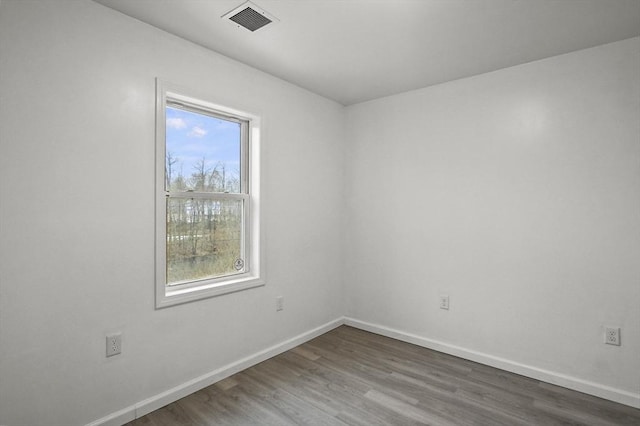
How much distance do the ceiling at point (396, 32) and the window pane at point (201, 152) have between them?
57 centimetres

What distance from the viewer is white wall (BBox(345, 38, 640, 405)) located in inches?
95.7

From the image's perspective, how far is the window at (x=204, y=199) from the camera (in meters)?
2.35

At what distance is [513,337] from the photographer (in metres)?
2.83

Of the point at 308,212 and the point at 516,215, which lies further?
the point at 308,212

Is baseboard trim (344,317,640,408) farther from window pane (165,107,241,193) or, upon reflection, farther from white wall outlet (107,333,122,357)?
white wall outlet (107,333,122,357)

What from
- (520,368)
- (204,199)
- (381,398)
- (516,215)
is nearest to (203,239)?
(204,199)

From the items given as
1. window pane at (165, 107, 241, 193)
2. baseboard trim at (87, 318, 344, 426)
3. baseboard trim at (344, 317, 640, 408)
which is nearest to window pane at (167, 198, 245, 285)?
window pane at (165, 107, 241, 193)

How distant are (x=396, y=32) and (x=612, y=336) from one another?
2.68m

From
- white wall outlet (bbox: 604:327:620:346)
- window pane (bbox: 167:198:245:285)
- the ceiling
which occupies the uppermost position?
the ceiling

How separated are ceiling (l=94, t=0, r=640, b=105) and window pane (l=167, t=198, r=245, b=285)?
1230mm

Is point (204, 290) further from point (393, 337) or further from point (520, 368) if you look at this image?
point (520, 368)

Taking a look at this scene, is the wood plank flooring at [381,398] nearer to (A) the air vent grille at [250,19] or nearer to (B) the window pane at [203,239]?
(B) the window pane at [203,239]

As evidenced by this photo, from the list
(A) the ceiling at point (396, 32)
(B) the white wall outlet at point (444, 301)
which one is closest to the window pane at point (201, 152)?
(A) the ceiling at point (396, 32)

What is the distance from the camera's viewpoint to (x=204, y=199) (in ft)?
8.87
